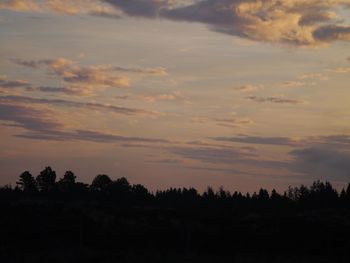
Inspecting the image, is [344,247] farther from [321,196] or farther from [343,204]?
[321,196]

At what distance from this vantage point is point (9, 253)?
24891 millimetres

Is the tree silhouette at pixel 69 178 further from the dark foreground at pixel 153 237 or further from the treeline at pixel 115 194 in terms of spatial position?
the dark foreground at pixel 153 237

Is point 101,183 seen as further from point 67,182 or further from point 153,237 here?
point 153,237

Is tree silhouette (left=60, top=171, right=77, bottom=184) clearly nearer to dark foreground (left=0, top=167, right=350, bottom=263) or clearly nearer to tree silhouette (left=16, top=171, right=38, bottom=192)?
tree silhouette (left=16, top=171, right=38, bottom=192)

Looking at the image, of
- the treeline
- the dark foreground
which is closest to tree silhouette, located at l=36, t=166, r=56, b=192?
the treeline

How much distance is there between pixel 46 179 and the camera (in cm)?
10294

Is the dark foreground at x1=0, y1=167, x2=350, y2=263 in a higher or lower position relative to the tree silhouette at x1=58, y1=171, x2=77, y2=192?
lower

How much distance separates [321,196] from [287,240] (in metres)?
72.6

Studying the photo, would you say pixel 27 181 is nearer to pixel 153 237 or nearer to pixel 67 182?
pixel 67 182

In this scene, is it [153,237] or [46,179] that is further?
[46,179]

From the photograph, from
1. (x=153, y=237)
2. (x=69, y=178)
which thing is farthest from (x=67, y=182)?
(x=153, y=237)

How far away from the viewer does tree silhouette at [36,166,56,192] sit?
336 feet

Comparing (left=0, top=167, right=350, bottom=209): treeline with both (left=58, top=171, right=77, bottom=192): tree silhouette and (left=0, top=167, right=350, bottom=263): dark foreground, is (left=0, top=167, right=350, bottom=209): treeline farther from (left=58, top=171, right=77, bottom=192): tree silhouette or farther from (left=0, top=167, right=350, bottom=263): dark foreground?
(left=0, top=167, right=350, bottom=263): dark foreground

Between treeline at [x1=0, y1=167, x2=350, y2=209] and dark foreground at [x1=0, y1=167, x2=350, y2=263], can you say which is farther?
treeline at [x1=0, y1=167, x2=350, y2=209]
